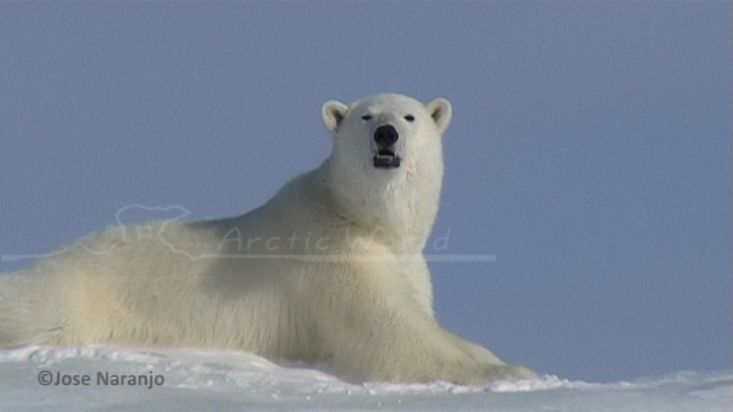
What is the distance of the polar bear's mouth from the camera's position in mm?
8734

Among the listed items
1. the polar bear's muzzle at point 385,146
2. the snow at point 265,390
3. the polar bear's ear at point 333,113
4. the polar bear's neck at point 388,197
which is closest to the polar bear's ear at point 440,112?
the polar bear's neck at point 388,197

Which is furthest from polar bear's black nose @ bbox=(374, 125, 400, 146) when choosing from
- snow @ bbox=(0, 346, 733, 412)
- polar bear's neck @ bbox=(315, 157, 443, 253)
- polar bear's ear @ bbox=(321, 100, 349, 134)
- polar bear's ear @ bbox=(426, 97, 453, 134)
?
snow @ bbox=(0, 346, 733, 412)

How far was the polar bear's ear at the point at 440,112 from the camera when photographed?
9.44m

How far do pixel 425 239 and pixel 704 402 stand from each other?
3035 mm

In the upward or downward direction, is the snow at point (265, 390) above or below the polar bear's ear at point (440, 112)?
below

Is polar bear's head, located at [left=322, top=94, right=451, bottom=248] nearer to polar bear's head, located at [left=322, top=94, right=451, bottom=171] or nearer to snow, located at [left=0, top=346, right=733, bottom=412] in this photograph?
polar bear's head, located at [left=322, top=94, right=451, bottom=171]

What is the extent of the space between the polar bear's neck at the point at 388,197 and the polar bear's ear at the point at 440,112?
0.33m

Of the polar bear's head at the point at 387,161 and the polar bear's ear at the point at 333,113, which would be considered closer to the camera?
the polar bear's head at the point at 387,161

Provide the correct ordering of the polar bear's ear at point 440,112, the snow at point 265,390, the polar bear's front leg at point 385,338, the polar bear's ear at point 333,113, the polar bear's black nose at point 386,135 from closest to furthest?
the snow at point 265,390
the polar bear's front leg at point 385,338
the polar bear's black nose at point 386,135
the polar bear's ear at point 333,113
the polar bear's ear at point 440,112

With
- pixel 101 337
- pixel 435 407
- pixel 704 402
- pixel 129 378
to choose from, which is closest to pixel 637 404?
pixel 704 402

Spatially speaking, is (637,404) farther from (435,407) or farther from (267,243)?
(267,243)

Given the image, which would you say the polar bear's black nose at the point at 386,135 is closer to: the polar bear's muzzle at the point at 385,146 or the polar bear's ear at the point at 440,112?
the polar bear's muzzle at the point at 385,146

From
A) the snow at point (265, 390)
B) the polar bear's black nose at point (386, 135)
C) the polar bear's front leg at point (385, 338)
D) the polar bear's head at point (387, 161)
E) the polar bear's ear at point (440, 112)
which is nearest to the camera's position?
the snow at point (265, 390)

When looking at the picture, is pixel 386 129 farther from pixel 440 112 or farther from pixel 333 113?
pixel 440 112
